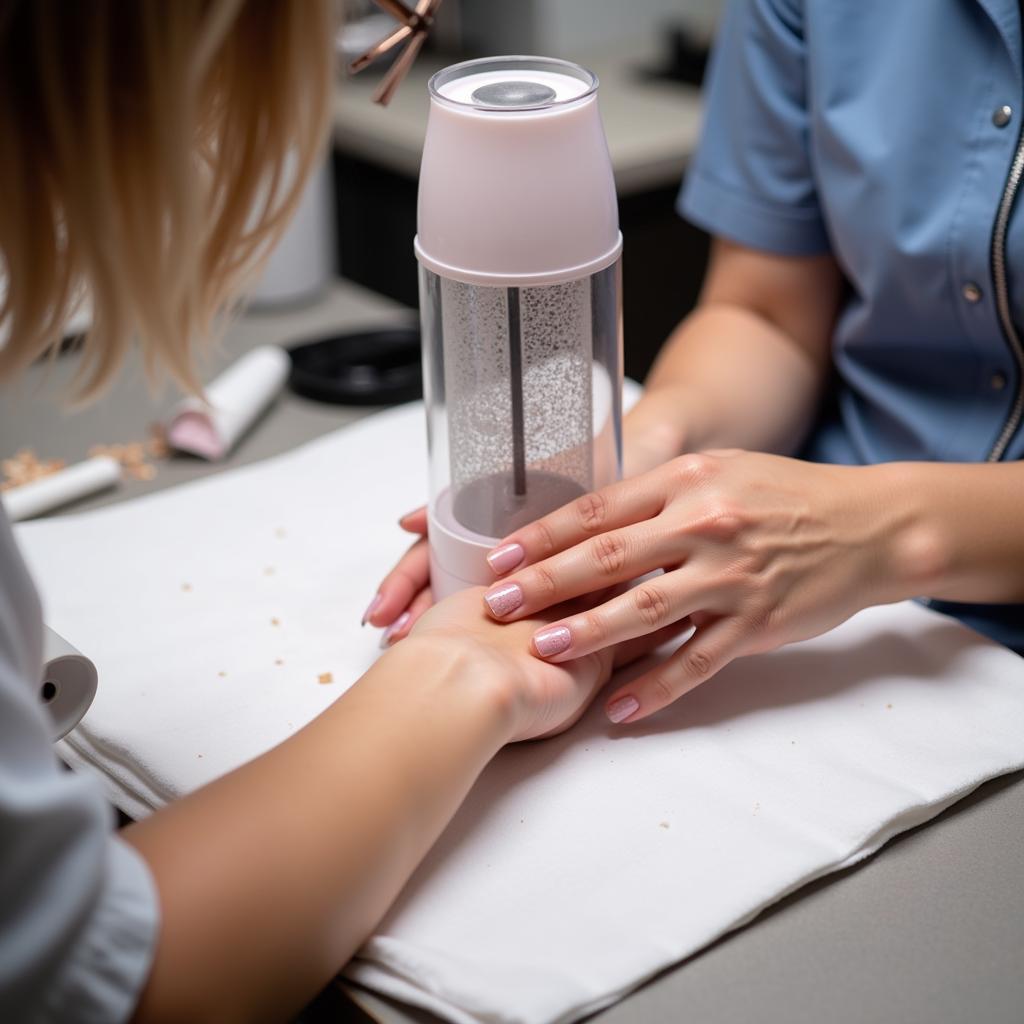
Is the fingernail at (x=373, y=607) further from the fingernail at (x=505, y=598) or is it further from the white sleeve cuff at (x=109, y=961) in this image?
the white sleeve cuff at (x=109, y=961)

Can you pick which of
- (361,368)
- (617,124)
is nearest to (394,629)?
(361,368)

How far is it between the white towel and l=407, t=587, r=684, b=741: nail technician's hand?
20 millimetres

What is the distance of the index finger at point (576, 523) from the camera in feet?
1.72

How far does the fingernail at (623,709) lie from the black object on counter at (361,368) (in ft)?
1.34

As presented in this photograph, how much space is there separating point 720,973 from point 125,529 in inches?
16.9

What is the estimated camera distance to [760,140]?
0.76 m

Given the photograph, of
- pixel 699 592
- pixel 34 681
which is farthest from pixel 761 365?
pixel 34 681

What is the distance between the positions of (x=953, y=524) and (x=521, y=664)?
0.23 metres

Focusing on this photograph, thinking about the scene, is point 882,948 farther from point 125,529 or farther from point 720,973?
point 125,529

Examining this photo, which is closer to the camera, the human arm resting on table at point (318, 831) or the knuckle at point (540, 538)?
the human arm resting on table at point (318, 831)

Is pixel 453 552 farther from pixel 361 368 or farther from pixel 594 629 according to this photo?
pixel 361 368

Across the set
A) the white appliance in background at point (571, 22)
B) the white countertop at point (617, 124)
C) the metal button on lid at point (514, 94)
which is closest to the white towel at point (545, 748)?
the metal button on lid at point (514, 94)

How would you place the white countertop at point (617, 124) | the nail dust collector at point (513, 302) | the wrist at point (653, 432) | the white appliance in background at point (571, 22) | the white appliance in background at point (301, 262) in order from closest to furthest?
the nail dust collector at point (513, 302), the wrist at point (653, 432), the white appliance in background at point (301, 262), the white countertop at point (617, 124), the white appliance in background at point (571, 22)

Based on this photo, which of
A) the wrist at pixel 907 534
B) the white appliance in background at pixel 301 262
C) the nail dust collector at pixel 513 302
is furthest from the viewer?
the white appliance in background at pixel 301 262
